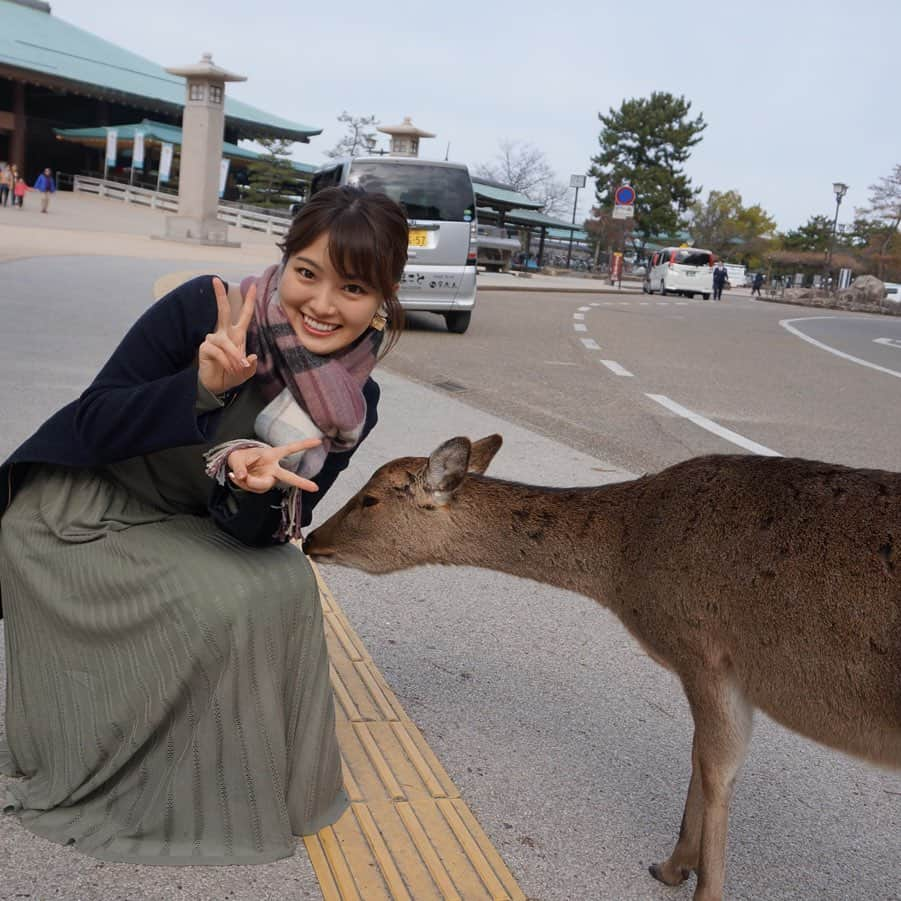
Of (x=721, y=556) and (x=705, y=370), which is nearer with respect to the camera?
(x=721, y=556)

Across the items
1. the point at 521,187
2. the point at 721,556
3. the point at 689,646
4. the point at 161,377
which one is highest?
the point at 521,187

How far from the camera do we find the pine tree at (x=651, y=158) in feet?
246

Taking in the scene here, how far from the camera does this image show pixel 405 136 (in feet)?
129

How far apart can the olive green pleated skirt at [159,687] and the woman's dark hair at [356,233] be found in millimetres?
792

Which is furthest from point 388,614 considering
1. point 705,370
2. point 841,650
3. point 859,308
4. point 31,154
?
point 31,154

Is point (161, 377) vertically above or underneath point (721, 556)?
above

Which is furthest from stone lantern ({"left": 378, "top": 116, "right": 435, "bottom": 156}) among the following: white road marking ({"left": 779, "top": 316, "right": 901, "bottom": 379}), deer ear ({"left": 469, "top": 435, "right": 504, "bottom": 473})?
deer ear ({"left": 469, "top": 435, "right": 504, "bottom": 473})

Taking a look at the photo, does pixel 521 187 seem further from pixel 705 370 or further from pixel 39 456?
pixel 39 456

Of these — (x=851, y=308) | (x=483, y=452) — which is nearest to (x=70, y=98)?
(x=851, y=308)

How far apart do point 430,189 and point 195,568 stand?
1276cm

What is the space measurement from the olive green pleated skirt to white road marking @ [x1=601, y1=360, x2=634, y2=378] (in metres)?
10.6

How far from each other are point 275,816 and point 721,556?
1.35 meters

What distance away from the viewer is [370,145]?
62.9 metres

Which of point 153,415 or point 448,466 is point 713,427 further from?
point 153,415
